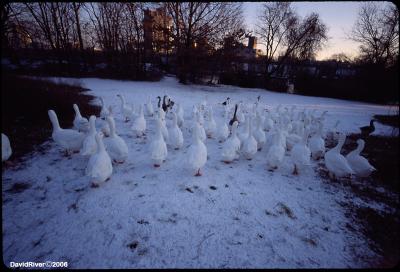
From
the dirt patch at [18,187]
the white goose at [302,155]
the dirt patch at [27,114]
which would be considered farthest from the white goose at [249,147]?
the dirt patch at [27,114]

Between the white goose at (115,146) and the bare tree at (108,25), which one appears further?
the bare tree at (108,25)

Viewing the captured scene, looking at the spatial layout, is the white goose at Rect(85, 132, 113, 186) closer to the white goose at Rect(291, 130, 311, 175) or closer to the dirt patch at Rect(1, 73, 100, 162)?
the dirt patch at Rect(1, 73, 100, 162)

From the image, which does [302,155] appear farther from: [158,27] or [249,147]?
[158,27]

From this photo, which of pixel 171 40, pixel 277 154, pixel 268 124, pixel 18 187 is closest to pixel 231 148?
pixel 277 154

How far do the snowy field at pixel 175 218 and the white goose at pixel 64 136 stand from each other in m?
0.40

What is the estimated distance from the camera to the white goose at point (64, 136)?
495 cm

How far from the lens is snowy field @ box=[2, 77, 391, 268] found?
9.16 ft

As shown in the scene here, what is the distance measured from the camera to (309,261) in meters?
2.83

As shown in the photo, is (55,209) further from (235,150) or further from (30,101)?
(30,101)

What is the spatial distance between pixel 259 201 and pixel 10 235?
4.05m

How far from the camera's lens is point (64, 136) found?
4.96 metres

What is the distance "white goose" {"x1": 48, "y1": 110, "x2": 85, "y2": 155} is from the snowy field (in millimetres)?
395

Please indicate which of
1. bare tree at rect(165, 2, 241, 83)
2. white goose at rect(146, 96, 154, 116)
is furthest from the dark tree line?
white goose at rect(146, 96, 154, 116)

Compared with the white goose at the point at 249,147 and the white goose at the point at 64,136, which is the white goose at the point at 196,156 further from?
the white goose at the point at 64,136
